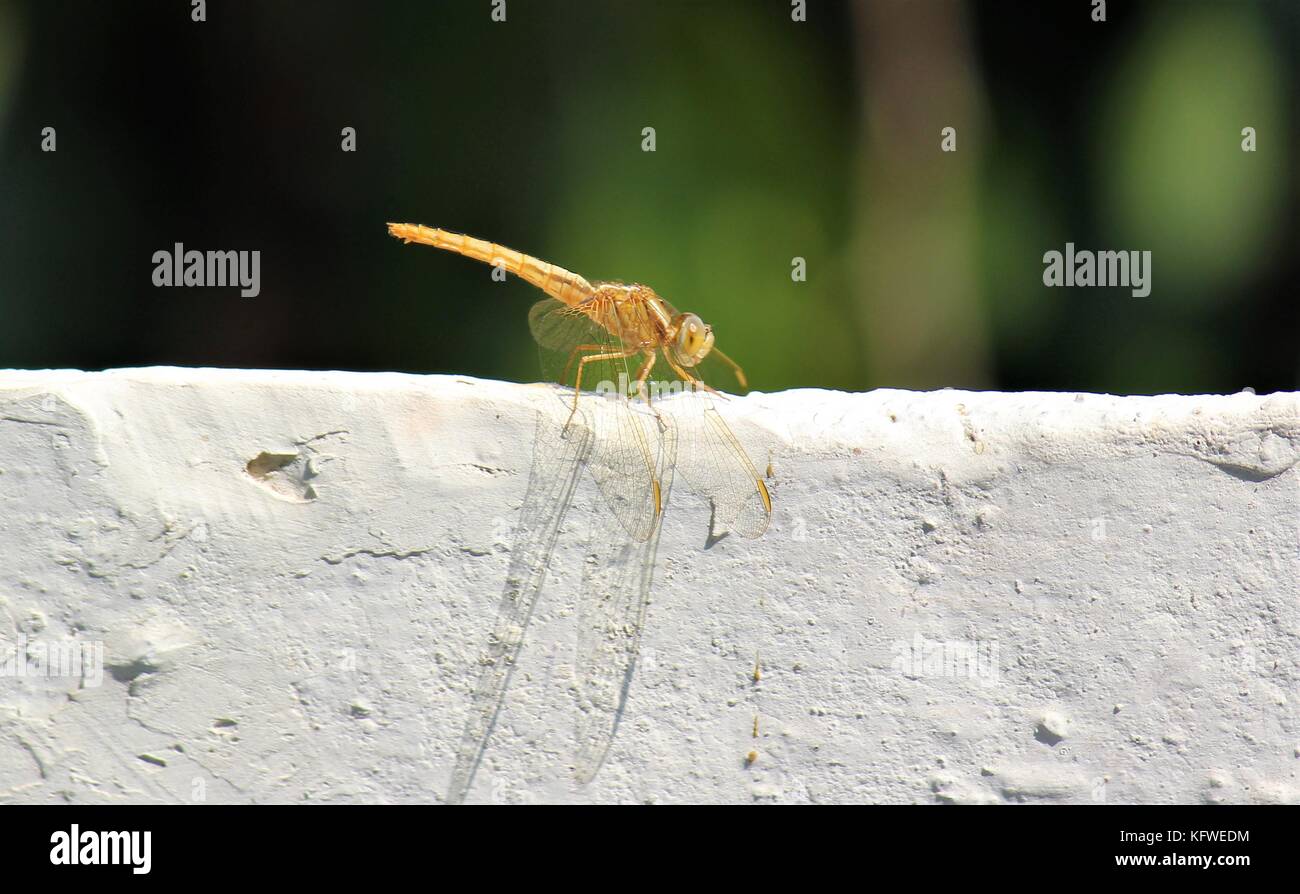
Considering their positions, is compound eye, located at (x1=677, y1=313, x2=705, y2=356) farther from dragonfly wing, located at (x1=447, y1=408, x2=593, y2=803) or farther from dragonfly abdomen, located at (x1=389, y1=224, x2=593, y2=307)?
dragonfly wing, located at (x1=447, y1=408, x2=593, y2=803)

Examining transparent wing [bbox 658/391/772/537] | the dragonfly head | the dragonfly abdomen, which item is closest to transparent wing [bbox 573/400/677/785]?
transparent wing [bbox 658/391/772/537]

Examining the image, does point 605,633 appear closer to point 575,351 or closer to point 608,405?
point 608,405

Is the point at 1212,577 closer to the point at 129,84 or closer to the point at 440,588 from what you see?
the point at 440,588

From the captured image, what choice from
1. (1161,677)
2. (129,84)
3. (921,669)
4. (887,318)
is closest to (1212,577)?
(1161,677)

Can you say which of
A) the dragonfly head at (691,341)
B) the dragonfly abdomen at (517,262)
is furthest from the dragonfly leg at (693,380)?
the dragonfly abdomen at (517,262)

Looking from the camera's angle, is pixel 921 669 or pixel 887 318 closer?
pixel 921 669

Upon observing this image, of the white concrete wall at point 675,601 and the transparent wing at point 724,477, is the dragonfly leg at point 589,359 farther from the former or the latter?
the transparent wing at point 724,477
